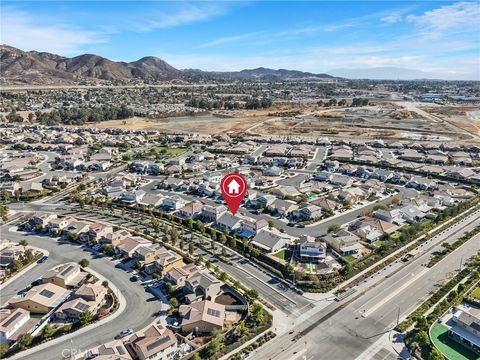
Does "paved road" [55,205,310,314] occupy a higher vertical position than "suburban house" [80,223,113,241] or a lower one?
lower

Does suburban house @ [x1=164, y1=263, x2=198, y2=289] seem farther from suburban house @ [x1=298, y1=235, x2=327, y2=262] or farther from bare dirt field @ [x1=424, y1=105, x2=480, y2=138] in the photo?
bare dirt field @ [x1=424, y1=105, x2=480, y2=138]

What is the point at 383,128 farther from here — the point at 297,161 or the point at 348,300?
the point at 348,300

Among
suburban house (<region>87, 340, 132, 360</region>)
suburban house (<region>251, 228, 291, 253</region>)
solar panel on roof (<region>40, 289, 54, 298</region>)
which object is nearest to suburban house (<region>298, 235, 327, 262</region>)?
suburban house (<region>251, 228, 291, 253</region>)

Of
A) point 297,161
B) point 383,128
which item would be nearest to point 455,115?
point 383,128

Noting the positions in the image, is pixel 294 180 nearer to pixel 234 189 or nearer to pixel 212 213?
pixel 212 213

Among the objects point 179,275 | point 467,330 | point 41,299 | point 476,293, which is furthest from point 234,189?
point 476,293

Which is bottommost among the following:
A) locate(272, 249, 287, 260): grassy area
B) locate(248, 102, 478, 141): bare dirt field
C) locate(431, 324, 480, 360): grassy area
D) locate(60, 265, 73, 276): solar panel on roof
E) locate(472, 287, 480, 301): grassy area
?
locate(431, 324, 480, 360): grassy area

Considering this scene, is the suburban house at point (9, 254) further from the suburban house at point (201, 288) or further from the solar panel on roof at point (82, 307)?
the suburban house at point (201, 288)

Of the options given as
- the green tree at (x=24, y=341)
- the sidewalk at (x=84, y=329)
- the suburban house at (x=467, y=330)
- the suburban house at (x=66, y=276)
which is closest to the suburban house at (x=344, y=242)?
the suburban house at (x=467, y=330)
